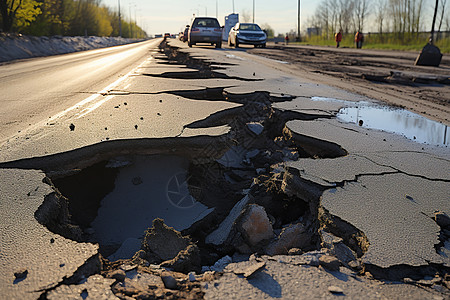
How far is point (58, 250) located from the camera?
1.62 m

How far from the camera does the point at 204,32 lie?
20625 mm

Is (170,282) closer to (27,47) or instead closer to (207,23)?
(207,23)

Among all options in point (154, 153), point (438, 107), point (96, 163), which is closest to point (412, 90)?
point (438, 107)

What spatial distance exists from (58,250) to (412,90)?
7256 millimetres

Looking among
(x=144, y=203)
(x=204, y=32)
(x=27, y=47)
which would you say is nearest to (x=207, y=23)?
(x=204, y=32)

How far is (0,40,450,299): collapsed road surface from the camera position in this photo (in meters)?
1.47

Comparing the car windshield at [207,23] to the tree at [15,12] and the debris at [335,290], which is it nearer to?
the tree at [15,12]

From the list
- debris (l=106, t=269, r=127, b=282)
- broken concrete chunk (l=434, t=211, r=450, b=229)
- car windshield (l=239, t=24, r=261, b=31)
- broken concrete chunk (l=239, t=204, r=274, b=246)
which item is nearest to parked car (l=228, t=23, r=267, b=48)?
car windshield (l=239, t=24, r=261, b=31)

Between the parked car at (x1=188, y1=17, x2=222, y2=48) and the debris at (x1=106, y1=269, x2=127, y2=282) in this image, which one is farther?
the parked car at (x1=188, y1=17, x2=222, y2=48)

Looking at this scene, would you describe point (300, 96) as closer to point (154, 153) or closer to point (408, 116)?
point (408, 116)

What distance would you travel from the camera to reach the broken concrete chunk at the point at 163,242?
1.96m

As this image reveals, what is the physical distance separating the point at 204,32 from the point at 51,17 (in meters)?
15.1

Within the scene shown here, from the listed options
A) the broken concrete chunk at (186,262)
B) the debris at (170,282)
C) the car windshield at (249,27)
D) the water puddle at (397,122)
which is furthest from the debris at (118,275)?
the car windshield at (249,27)

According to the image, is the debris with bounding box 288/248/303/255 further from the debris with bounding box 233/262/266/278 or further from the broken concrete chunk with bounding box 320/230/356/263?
the debris with bounding box 233/262/266/278
